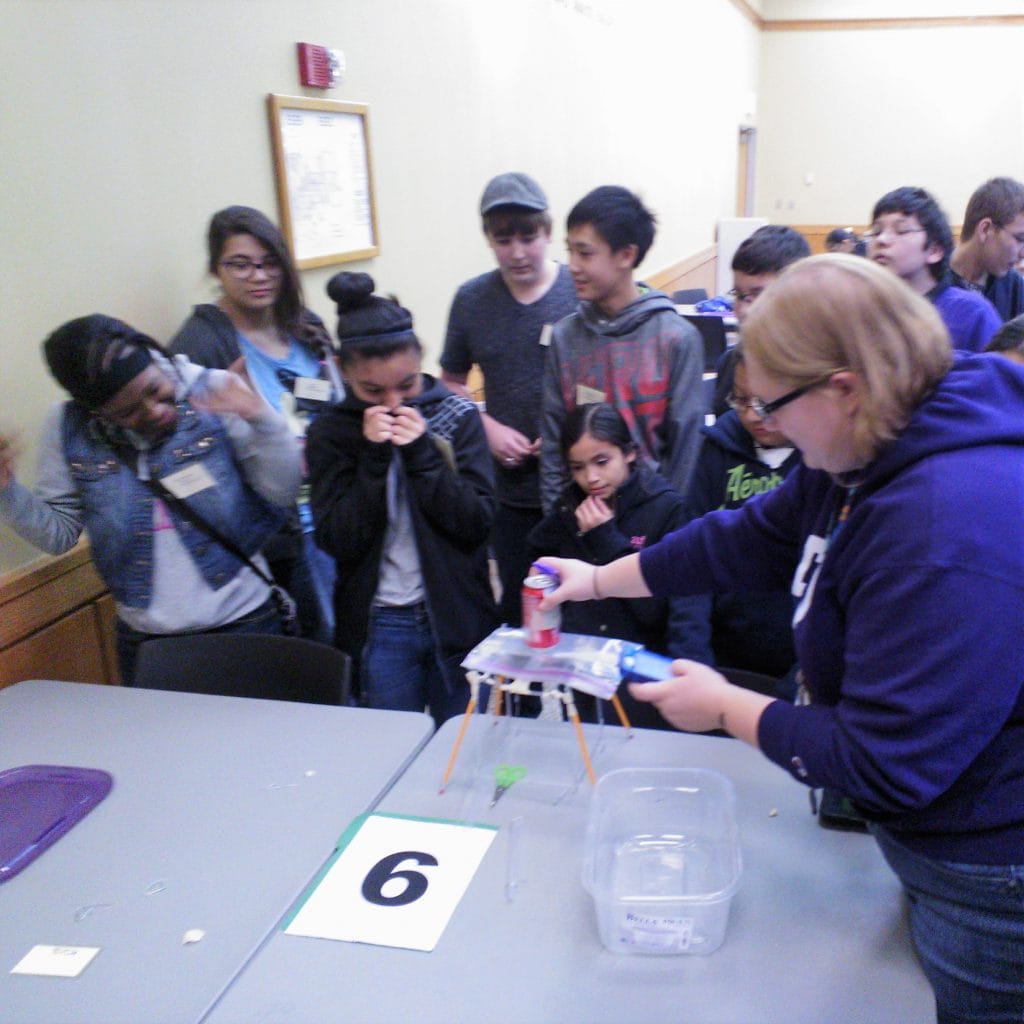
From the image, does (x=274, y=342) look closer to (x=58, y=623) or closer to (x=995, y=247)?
(x=58, y=623)

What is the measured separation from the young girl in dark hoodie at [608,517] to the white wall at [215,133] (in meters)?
1.14

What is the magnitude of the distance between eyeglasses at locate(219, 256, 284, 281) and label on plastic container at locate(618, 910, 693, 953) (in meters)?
1.75

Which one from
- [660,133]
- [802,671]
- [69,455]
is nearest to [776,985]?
[802,671]

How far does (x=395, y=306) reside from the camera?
191 cm

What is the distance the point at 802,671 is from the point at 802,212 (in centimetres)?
1216

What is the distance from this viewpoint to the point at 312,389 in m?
2.29

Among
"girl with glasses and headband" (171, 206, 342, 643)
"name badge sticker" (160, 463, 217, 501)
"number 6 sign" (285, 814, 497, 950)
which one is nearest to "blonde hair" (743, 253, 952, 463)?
"number 6 sign" (285, 814, 497, 950)

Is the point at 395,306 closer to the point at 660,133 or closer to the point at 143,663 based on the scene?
the point at 143,663

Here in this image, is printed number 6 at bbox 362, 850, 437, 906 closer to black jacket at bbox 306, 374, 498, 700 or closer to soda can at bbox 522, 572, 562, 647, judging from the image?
soda can at bbox 522, 572, 562, 647

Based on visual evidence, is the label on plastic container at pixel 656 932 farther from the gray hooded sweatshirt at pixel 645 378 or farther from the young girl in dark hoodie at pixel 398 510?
the gray hooded sweatshirt at pixel 645 378

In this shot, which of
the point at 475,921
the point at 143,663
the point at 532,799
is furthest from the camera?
the point at 143,663

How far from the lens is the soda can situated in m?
1.41

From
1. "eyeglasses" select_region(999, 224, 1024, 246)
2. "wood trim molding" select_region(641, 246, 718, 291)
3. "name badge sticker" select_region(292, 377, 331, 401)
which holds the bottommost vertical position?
"wood trim molding" select_region(641, 246, 718, 291)

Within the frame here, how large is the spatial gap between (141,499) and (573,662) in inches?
39.5
